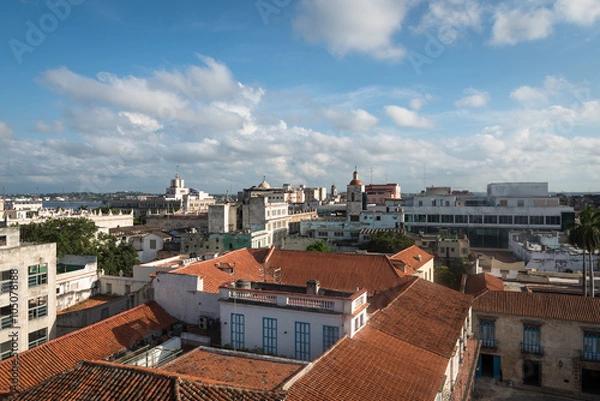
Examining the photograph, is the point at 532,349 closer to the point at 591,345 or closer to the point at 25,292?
the point at 591,345

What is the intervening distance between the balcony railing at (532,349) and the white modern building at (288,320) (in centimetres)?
1351

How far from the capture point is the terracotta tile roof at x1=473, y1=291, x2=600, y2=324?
2408 centimetres

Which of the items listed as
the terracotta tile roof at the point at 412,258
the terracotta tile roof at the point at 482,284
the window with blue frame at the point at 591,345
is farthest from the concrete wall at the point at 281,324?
the terracotta tile roof at the point at 412,258

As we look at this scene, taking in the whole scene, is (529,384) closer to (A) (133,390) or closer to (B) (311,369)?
(B) (311,369)

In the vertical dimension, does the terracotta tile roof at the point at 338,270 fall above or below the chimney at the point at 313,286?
below

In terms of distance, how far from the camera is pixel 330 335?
16.1 m

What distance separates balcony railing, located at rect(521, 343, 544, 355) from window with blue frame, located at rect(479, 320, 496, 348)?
64.4 inches

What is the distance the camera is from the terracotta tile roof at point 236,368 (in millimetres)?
12336

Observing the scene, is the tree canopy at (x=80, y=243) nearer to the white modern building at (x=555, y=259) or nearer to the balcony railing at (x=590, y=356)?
the balcony railing at (x=590, y=356)

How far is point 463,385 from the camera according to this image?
19.7m

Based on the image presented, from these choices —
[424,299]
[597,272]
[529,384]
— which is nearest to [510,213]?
[597,272]

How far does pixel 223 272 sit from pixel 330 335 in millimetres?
13229

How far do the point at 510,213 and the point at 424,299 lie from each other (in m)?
61.7

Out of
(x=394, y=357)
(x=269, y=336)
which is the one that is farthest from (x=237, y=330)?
(x=394, y=357)
